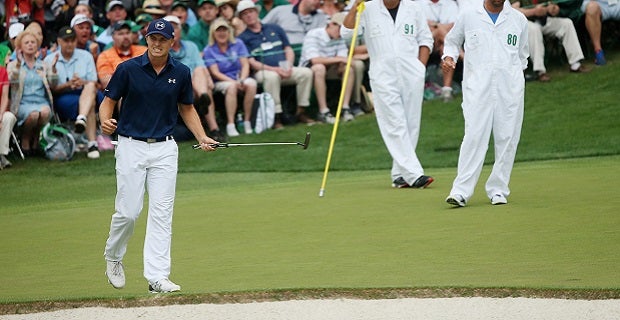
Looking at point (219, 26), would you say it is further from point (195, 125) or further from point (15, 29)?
point (195, 125)

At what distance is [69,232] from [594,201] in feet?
16.8

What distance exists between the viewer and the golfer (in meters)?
9.26

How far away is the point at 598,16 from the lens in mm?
21109

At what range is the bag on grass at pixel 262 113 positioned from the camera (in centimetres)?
1995

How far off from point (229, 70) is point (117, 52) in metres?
1.94

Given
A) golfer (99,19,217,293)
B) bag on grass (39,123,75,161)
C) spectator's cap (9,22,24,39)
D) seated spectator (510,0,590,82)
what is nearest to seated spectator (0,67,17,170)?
bag on grass (39,123,75,161)

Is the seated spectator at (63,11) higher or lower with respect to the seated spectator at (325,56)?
higher

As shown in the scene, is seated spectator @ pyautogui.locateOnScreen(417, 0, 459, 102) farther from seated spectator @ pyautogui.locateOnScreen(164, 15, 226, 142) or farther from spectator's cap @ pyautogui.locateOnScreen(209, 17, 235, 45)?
seated spectator @ pyautogui.locateOnScreen(164, 15, 226, 142)

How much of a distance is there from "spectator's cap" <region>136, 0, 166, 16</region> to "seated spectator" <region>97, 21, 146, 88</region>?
1068 mm

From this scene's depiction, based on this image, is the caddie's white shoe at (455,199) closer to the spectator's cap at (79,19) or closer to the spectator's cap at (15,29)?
the spectator's cap at (79,19)

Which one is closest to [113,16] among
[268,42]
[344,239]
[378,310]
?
[268,42]

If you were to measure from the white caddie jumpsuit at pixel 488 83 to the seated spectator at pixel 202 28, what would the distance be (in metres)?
8.19

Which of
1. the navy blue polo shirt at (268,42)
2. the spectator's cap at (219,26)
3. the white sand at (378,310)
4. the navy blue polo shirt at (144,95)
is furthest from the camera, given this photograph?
the navy blue polo shirt at (268,42)

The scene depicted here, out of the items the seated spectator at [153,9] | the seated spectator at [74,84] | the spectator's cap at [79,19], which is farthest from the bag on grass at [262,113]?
the spectator's cap at [79,19]
